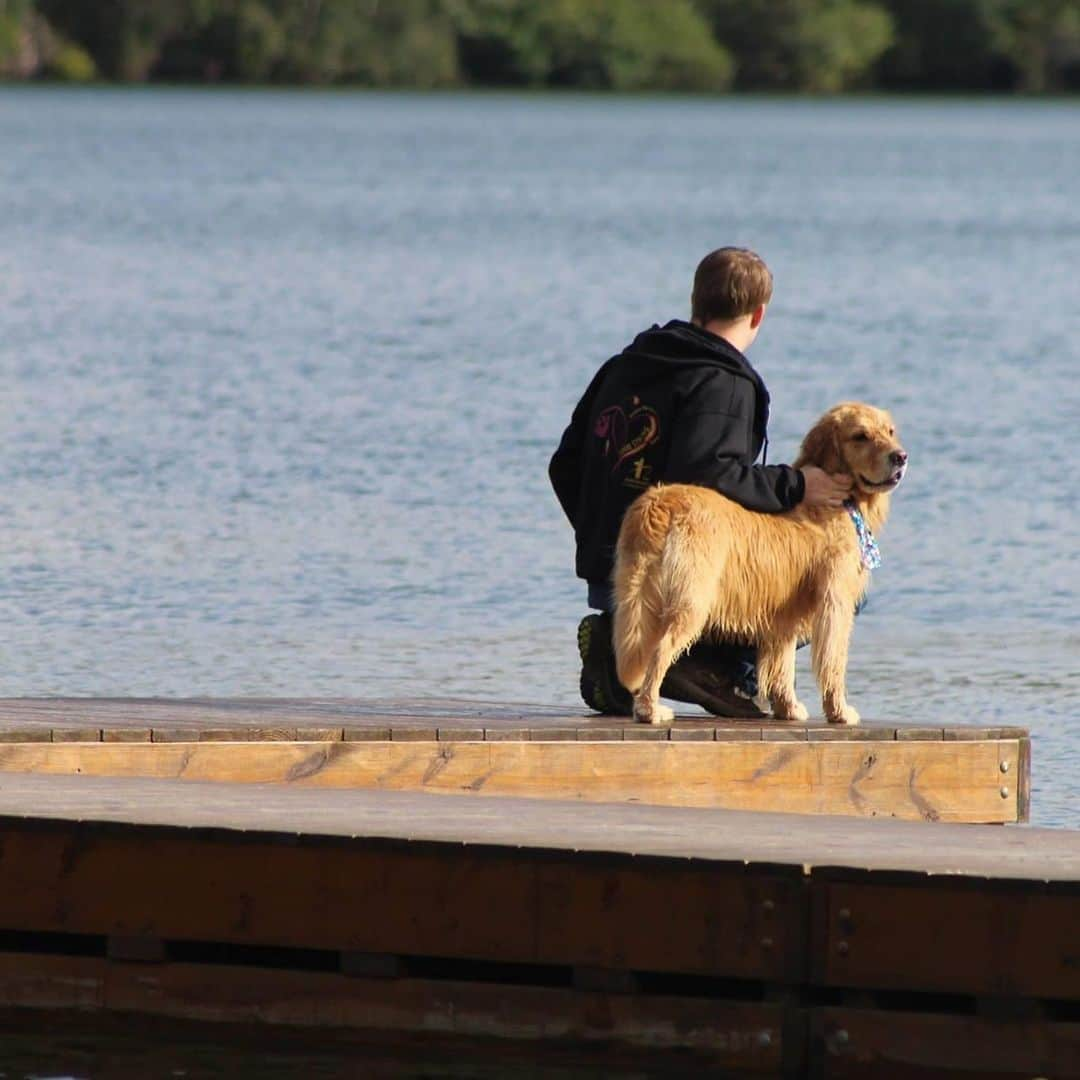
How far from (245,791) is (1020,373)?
73.7 feet

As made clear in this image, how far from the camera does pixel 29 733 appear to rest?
8.41m

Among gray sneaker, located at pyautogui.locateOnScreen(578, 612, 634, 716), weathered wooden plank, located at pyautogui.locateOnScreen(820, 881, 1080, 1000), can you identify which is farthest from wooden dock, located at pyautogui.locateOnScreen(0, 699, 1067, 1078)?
gray sneaker, located at pyautogui.locateOnScreen(578, 612, 634, 716)

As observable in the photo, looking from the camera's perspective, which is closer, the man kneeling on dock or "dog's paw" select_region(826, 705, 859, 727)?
the man kneeling on dock

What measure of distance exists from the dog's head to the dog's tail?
597 mm

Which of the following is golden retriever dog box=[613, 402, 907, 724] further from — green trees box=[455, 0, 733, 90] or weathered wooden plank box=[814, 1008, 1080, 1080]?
green trees box=[455, 0, 733, 90]

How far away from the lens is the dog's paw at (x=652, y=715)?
8703 millimetres

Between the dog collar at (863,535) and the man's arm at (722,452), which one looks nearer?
the man's arm at (722,452)

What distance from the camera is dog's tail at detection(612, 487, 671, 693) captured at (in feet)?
27.3

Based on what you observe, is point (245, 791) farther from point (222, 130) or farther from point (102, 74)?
point (102, 74)

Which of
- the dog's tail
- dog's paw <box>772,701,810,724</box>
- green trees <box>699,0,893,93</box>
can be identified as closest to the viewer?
the dog's tail

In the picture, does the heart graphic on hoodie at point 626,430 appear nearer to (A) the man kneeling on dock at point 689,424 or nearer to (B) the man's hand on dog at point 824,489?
(A) the man kneeling on dock at point 689,424

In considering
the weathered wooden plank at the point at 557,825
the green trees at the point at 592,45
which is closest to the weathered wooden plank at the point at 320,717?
the weathered wooden plank at the point at 557,825

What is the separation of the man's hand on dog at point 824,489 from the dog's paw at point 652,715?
767 mm

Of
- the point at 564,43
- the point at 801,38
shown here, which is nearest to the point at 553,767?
the point at 801,38
